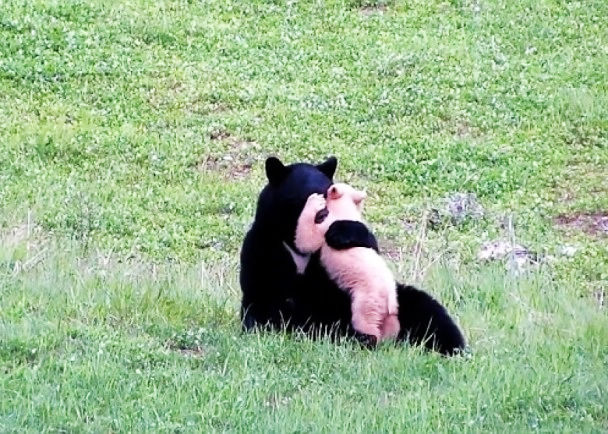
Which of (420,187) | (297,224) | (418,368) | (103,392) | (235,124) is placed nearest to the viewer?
(103,392)

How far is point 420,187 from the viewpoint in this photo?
13.0 m

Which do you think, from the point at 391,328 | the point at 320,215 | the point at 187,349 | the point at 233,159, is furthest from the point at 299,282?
the point at 233,159

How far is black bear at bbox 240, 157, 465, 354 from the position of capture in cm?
560

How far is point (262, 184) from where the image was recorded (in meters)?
12.8

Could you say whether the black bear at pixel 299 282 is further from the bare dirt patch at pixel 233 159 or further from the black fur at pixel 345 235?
the bare dirt patch at pixel 233 159

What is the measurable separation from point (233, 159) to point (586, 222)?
369 cm

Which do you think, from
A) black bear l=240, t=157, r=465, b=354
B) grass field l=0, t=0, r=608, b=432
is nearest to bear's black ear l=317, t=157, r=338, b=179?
black bear l=240, t=157, r=465, b=354

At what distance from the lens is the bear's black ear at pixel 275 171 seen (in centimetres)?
575

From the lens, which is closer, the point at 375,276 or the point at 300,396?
the point at 300,396

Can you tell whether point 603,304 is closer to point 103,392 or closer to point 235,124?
point 103,392

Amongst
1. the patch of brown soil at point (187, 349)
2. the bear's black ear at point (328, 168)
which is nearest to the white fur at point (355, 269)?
the bear's black ear at point (328, 168)

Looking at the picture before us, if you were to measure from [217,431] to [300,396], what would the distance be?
488 mm

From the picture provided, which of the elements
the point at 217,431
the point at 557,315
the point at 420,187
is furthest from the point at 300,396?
the point at 420,187

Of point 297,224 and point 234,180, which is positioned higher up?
point 297,224
